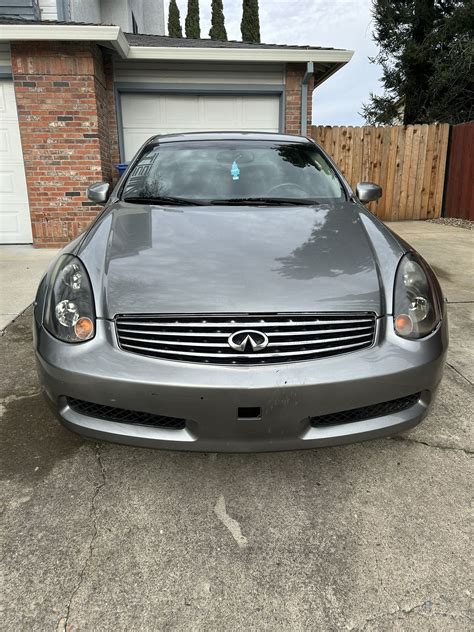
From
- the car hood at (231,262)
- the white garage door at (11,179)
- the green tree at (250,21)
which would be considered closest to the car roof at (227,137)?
the car hood at (231,262)

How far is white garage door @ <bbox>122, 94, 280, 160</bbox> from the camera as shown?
7770mm

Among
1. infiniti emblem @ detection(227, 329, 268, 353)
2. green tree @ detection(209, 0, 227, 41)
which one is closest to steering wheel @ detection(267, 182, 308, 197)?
infiniti emblem @ detection(227, 329, 268, 353)

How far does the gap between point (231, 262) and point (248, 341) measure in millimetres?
443

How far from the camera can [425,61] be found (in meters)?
15.2

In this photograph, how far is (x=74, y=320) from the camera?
5.98 ft

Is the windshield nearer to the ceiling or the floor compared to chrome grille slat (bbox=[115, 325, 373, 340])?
nearer to the ceiling

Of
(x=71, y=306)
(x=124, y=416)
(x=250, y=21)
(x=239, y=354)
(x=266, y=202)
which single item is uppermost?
(x=250, y=21)

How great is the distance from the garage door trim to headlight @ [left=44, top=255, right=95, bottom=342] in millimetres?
6410

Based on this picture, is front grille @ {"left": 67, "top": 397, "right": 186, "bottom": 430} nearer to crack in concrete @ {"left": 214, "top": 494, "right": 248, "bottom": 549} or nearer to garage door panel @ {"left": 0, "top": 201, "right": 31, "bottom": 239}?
crack in concrete @ {"left": 214, "top": 494, "right": 248, "bottom": 549}

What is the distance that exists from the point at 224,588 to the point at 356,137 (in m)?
9.37

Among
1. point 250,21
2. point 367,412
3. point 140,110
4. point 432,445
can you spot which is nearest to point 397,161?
point 140,110

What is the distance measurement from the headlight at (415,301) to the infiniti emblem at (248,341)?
20.8 inches

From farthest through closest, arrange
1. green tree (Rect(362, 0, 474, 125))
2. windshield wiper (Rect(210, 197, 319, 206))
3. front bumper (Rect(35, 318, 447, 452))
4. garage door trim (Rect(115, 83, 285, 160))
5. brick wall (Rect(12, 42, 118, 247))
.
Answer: green tree (Rect(362, 0, 474, 125))
garage door trim (Rect(115, 83, 285, 160))
brick wall (Rect(12, 42, 118, 247))
windshield wiper (Rect(210, 197, 319, 206))
front bumper (Rect(35, 318, 447, 452))

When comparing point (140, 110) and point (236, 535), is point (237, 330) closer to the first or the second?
point (236, 535)
